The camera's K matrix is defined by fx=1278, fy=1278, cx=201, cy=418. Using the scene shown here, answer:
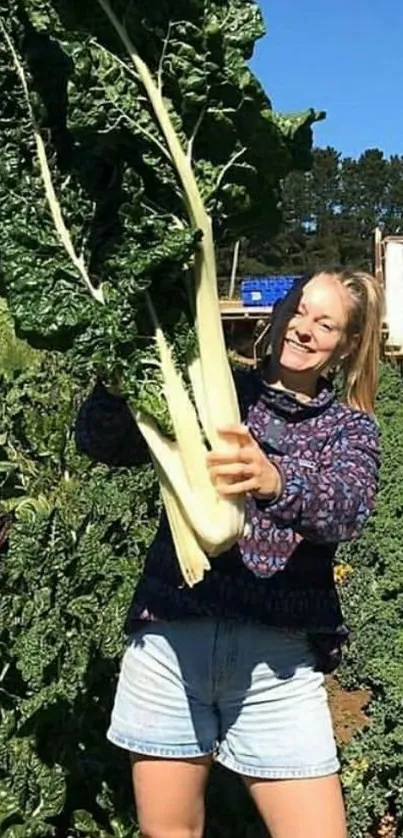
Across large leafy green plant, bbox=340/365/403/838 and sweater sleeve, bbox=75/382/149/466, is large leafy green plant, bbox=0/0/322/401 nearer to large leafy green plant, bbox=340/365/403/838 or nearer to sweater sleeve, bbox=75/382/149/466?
sweater sleeve, bbox=75/382/149/466

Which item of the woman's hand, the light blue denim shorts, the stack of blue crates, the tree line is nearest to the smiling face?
the woman's hand

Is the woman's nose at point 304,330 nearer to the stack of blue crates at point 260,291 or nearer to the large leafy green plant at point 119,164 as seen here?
the large leafy green plant at point 119,164

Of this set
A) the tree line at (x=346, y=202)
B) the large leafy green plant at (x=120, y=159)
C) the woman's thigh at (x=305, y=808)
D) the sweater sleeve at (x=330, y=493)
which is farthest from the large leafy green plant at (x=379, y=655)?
the tree line at (x=346, y=202)

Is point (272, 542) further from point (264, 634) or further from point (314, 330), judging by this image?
point (314, 330)

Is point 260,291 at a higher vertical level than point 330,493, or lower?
lower

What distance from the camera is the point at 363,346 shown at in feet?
8.12

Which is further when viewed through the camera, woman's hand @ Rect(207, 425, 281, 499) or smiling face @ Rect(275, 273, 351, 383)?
smiling face @ Rect(275, 273, 351, 383)

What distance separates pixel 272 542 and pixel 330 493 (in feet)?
0.74

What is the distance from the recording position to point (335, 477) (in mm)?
2170

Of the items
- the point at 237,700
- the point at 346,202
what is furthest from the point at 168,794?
the point at 346,202

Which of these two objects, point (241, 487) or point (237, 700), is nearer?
point (241, 487)

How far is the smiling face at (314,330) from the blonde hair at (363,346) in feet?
0.25

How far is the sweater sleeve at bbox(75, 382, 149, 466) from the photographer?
94.6 inches

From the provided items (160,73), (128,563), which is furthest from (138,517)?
(160,73)
